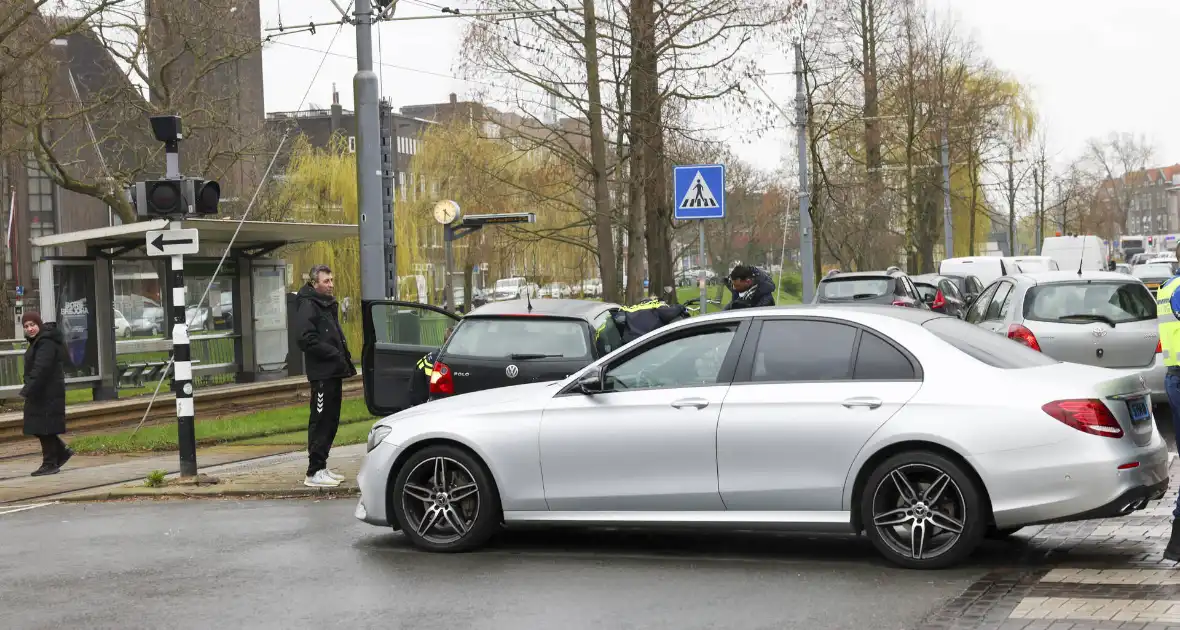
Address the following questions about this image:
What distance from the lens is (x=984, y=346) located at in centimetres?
778

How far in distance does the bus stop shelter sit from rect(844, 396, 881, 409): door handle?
13613 mm

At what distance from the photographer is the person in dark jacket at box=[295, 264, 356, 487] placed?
1203 centimetres

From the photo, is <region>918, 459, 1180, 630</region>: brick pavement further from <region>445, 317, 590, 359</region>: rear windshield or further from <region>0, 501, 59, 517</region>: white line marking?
<region>0, 501, 59, 517</region>: white line marking

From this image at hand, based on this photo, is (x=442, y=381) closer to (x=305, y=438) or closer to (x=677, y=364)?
(x=677, y=364)

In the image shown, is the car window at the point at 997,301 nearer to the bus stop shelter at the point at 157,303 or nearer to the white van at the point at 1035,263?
the bus stop shelter at the point at 157,303

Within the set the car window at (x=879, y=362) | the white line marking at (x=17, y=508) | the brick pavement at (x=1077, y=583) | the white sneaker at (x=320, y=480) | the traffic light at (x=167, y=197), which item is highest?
the traffic light at (x=167, y=197)

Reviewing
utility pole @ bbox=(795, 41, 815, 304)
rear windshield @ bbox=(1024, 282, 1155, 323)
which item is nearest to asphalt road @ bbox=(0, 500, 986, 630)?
rear windshield @ bbox=(1024, 282, 1155, 323)

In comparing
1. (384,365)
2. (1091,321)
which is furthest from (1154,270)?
(384,365)

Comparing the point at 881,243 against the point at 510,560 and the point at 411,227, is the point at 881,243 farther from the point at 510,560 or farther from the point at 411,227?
the point at 510,560

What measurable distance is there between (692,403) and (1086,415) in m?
2.12

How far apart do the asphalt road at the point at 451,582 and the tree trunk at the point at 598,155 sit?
1461cm

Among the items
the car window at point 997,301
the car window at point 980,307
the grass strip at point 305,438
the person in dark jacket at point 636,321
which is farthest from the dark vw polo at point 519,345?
the car window at point 980,307

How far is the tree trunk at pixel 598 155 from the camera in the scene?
76.0 ft

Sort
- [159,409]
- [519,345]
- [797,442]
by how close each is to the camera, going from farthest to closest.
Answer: [159,409], [519,345], [797,442]
